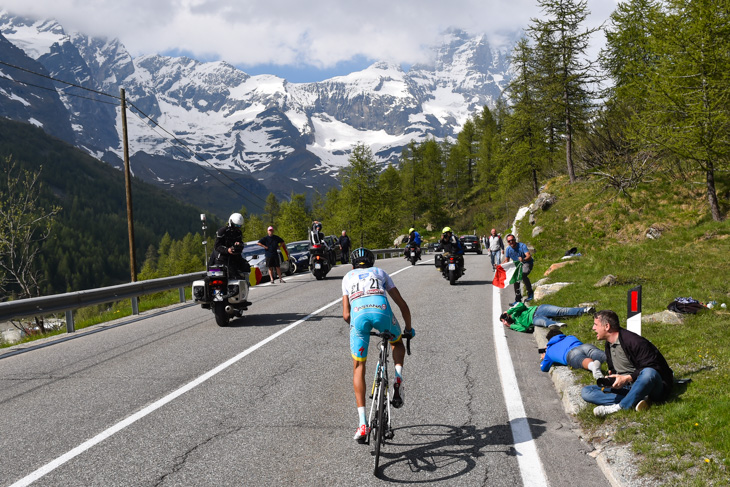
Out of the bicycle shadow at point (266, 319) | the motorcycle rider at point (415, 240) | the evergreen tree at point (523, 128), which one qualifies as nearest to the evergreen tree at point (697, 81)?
the motorcycle rider at point (415, 240)

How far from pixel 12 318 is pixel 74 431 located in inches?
255

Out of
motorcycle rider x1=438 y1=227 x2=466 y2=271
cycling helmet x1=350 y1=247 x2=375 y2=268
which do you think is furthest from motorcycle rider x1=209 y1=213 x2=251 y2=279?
motorcycle rider x1=438 y1=227 x2=466 y2=271

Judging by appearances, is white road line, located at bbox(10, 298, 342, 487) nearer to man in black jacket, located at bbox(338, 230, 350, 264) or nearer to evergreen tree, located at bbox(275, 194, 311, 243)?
Answer: man in black jacket, located at bbox(338, 230, 350, 264)

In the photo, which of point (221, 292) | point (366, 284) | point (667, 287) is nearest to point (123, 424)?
point (366, 284)

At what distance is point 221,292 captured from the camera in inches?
409

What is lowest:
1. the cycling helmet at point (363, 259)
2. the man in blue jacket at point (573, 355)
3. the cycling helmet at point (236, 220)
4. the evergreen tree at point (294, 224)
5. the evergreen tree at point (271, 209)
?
the man in blue jacket at point (573, 355)

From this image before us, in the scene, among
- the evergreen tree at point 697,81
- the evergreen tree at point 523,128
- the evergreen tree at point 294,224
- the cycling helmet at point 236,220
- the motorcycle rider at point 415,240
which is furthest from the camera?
the evergreen tree at point 294,224

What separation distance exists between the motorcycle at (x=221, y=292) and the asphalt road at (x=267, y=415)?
2.77 feet

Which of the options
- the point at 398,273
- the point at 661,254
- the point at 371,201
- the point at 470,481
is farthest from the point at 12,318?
the point at 371,201

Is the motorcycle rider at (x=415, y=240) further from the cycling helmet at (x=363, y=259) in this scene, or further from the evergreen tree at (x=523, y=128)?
the cycling helmet at (x=363, y=259)

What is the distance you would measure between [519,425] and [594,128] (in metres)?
32.2

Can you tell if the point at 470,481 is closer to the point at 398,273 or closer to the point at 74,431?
the point at 74,431

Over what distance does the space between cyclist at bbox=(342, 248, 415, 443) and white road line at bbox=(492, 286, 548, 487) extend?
3.59 feet

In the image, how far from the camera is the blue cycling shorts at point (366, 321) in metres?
4.65
